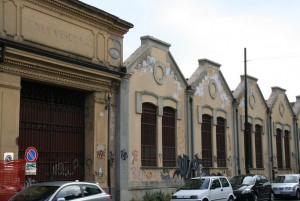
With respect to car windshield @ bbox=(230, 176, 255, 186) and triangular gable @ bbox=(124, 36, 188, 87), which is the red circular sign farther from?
car windshield @ bbox=(230, 176, 255, 186)

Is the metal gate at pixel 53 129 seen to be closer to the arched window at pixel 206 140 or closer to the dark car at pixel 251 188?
the dark car at pixel 251 188

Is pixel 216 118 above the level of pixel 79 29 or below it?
below

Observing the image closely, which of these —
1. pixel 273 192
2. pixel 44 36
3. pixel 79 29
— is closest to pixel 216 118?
pixel 273 192

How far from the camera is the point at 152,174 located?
22.5 m

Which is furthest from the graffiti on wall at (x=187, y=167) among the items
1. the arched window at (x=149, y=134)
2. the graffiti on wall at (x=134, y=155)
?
the graffiti on wall at (x=134, y=155)

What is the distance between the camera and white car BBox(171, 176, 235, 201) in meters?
18.5

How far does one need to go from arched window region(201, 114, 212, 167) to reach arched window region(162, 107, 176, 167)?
3.15 metres

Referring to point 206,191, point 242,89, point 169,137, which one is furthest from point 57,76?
point 242,89

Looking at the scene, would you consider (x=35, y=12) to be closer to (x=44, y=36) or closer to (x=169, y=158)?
(x=44, y=36)

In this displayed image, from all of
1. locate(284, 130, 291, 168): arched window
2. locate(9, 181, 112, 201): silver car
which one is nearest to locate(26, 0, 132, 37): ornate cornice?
locate(9, 181, 112, 201): silver car

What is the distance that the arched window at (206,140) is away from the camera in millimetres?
27281

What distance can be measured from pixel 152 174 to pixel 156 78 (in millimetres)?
4764

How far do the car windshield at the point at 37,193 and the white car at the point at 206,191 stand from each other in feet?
25.1

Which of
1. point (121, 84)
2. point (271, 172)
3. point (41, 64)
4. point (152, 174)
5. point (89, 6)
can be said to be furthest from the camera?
point (271, 172)
